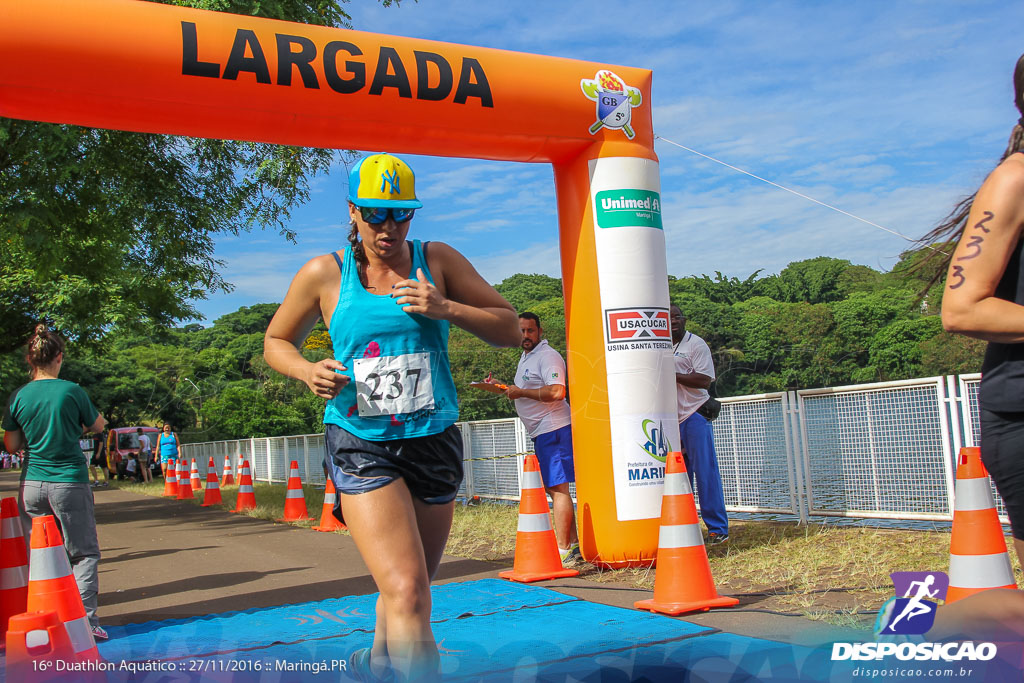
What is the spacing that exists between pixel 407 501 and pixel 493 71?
4260 millimetres

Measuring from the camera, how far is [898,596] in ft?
8.40

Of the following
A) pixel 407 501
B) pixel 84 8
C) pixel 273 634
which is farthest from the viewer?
pixel 84 8

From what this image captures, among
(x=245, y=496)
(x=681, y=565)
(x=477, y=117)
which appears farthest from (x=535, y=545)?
(x=245, y=496)

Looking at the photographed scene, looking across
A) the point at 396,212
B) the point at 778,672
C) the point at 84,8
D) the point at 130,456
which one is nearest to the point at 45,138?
the point at 84,8

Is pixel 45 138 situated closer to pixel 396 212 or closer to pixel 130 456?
pixel 396 212

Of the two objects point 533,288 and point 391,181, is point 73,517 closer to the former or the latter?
point 391,181

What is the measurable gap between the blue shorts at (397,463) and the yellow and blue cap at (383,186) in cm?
80

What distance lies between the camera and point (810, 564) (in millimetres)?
5840

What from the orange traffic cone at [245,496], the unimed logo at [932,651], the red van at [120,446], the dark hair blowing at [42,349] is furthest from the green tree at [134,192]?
the red van at [120,446]

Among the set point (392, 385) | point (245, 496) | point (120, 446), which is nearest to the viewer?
point (392, 385)

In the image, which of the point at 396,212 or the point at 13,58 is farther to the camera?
the point at 13,58

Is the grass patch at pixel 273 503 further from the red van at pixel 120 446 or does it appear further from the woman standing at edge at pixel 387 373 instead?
the red van at pixel 120 446

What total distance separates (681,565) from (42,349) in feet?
13.8

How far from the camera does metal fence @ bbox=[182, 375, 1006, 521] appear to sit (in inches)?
269
